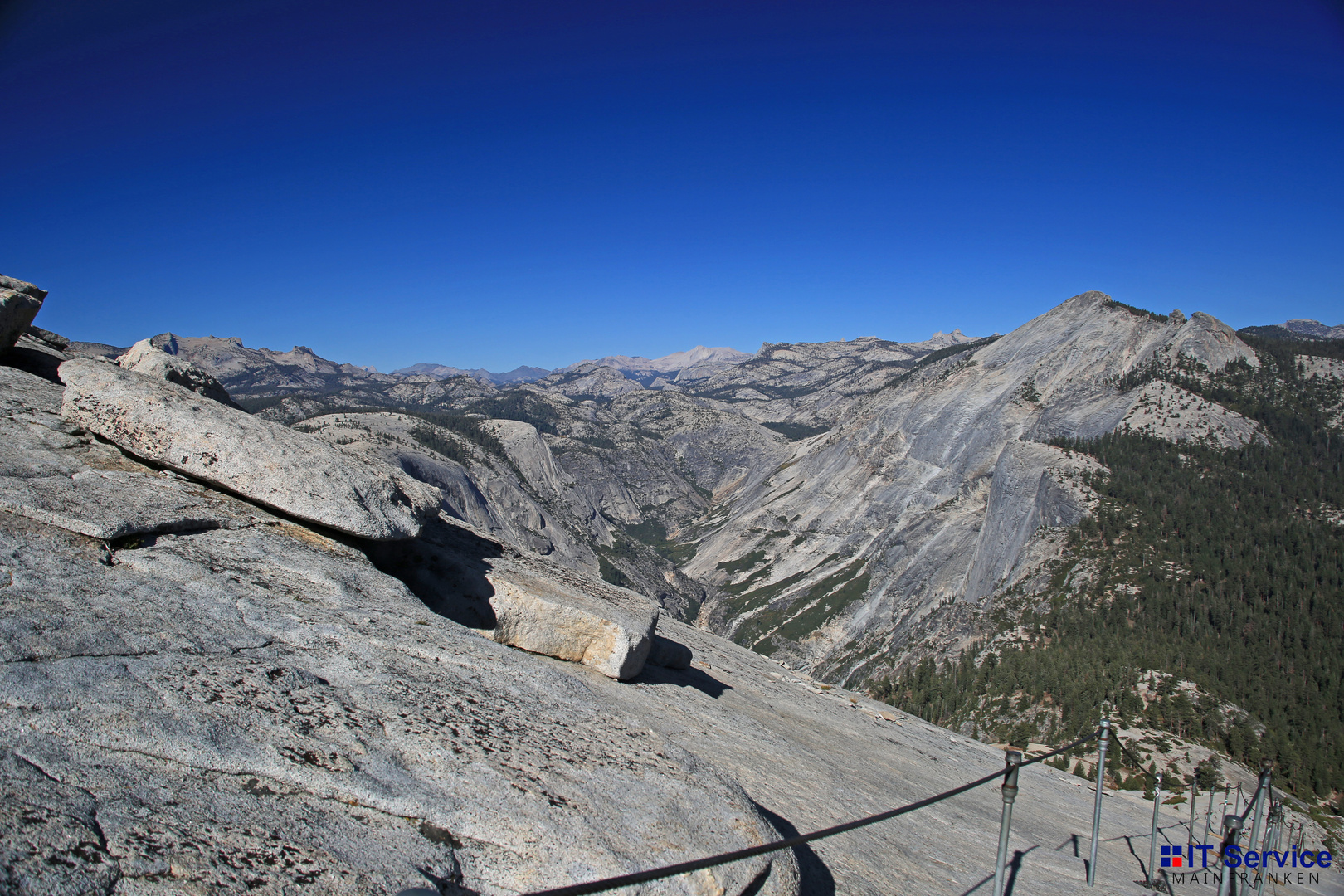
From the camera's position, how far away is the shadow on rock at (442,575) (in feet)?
47.1

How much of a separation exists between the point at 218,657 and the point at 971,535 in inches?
5081

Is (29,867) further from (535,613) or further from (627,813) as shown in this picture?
(535,613)

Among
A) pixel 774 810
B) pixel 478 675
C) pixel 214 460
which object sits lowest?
pixel 774 810

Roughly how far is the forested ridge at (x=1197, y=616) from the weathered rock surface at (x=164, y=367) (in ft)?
198

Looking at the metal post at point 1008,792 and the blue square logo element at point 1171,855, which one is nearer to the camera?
the metal post at point 1008,792

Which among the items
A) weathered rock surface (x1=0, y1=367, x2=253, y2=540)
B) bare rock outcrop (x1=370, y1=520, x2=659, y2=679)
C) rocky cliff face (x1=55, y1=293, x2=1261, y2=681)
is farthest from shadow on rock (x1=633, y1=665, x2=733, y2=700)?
rocky cliff face (x1=55, y1=293, x2=1261, y2=681)

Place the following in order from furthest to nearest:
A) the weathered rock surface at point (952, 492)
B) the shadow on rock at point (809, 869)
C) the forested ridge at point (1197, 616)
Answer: the weathered rock surface at point (952, 492) < the forested ridge at point (1197, 616) < the shadow on rock at point (809, 869)

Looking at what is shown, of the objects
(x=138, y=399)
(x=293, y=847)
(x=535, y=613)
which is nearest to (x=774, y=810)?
(x=535, y=613)

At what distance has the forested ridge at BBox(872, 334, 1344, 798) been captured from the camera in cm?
5250

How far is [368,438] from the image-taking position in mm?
135625

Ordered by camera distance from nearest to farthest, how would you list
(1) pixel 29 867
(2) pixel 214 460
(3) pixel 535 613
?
(1) pixel 29 867 < (2) pixel 214 460 < (3) pixel 535 613

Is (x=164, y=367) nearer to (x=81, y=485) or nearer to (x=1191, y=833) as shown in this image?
(x=81, y=485)

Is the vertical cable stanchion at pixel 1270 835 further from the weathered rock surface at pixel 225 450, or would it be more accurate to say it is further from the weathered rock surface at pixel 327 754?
the weathered rock surface at pixel 225 450

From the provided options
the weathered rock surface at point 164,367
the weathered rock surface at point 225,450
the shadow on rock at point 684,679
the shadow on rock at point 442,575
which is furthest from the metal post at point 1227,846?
the weathered rock surface at point 164,367
